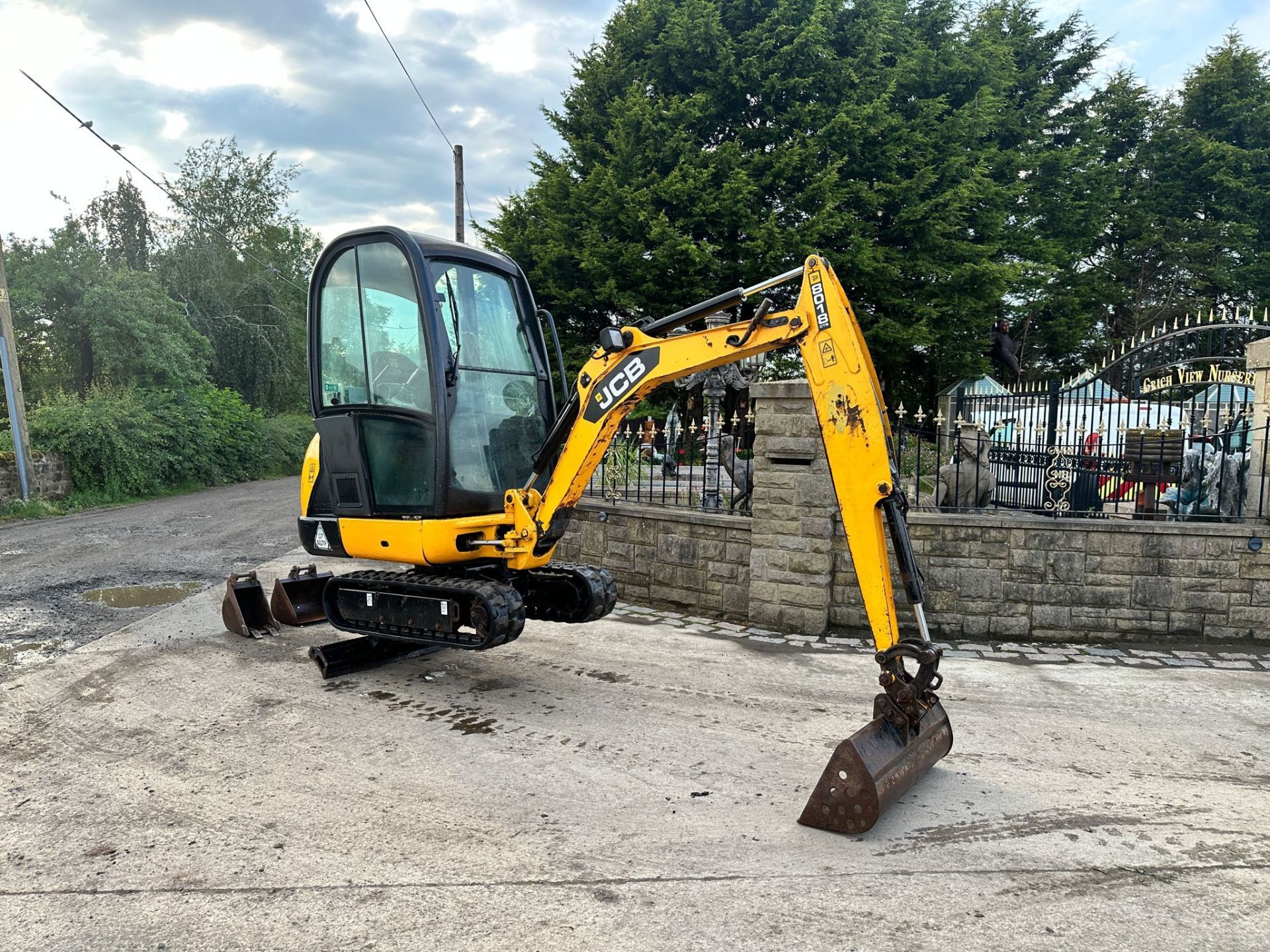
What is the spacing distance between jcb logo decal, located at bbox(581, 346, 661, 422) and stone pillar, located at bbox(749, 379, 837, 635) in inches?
86.8

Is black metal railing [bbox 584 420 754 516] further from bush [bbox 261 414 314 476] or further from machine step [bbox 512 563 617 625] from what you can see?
bush [bbox 261 414 314 476]

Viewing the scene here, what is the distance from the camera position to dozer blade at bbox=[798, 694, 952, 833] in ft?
11.7

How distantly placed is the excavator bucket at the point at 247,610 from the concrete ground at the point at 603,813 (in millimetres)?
863

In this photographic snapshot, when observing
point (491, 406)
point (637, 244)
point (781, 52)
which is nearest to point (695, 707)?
point (491, 406)

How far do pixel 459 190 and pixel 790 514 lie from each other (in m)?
12.7

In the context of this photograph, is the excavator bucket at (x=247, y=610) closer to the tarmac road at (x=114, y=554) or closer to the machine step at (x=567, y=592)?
the tarmac road at (x=114, y=554)

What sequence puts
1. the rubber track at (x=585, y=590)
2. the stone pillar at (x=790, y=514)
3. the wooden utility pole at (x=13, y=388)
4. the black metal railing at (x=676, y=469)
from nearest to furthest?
1. the rubber track at (x=585, y=590)
2. the stone pillar at (x=790, y=514)
3. the black metal railing at (x=676, y=469)
4. the wooden utility pole at (x=13, y=388)

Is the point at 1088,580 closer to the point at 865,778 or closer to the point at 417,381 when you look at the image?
the point at 865,778

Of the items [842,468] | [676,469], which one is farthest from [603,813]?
[676,469]

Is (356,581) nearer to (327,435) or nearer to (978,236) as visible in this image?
(327,435)

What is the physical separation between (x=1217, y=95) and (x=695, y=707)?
33.3 m

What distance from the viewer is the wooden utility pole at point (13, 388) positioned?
48.3 ft

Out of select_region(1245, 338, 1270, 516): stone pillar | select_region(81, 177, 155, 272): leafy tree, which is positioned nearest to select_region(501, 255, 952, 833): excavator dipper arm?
select_region(1245, 338, 1270, 516): stone pillar

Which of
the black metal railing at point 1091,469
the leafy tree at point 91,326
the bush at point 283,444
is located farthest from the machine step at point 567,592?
the bush at point 283,444
